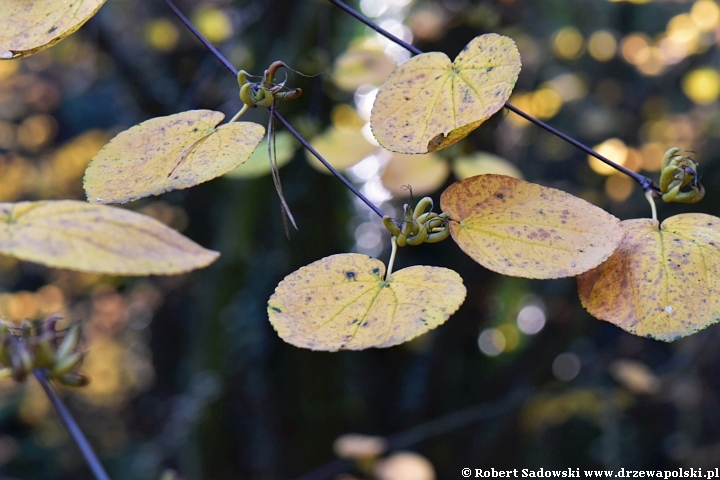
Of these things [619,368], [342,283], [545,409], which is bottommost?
[545,409]

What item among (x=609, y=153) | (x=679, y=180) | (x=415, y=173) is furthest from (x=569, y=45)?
(x=679, y=180)

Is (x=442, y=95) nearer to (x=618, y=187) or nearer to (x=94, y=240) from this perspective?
(x=94, y=240)

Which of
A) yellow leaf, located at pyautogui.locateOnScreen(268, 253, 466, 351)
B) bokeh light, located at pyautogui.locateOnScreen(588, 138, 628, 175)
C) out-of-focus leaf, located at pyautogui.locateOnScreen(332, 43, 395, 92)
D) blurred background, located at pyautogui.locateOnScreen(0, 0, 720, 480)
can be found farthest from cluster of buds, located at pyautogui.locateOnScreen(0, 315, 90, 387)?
bokeh light, located at pyautogui.locateOnScreen(588, 138, 628, 175)

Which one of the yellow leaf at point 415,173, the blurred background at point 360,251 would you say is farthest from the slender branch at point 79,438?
the yellow leaf at point 415,173

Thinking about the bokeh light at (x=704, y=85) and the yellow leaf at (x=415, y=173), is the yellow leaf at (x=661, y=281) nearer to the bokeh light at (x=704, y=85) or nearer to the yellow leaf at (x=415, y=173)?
the yellow leaf at (x=415, y=173)

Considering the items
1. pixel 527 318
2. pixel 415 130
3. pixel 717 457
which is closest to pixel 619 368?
pixel 527 318

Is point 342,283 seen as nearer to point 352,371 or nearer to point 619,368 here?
point 352,371
